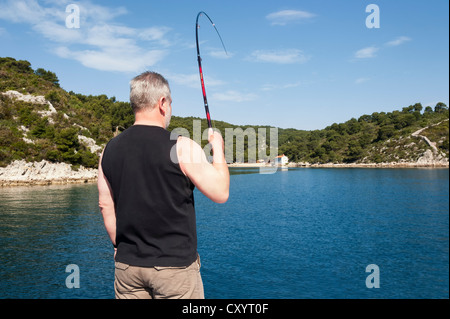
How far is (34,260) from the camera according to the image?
58.4 ft

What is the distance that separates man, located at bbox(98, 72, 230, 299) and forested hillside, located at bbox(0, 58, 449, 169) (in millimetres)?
19042

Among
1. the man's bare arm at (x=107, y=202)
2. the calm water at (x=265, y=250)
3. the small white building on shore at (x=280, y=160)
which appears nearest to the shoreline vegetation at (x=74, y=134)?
the man's bare arm at (x=107, y=202)

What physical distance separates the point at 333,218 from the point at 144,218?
3260 centimetres

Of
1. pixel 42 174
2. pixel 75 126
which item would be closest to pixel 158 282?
pixel 42 174

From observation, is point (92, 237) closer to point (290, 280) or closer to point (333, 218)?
point (290, 280)

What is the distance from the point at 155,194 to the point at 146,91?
70 centimetres

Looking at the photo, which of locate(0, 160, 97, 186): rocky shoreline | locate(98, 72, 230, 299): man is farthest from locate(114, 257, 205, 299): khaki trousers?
locate(0, 160, 97, 186): rocky shoreline

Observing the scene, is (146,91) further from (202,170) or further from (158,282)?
(158,282)

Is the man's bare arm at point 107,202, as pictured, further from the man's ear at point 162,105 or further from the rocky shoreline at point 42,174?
the rocky shoreline at point 42,174

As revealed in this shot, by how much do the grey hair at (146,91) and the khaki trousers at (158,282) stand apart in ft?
3.49

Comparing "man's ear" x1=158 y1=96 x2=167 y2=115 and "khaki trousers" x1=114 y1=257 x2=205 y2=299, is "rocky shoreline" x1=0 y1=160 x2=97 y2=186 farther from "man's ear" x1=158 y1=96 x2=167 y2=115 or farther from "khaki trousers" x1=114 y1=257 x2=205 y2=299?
"man's ear" x1=158 y1=96 x2=167 y2=115
